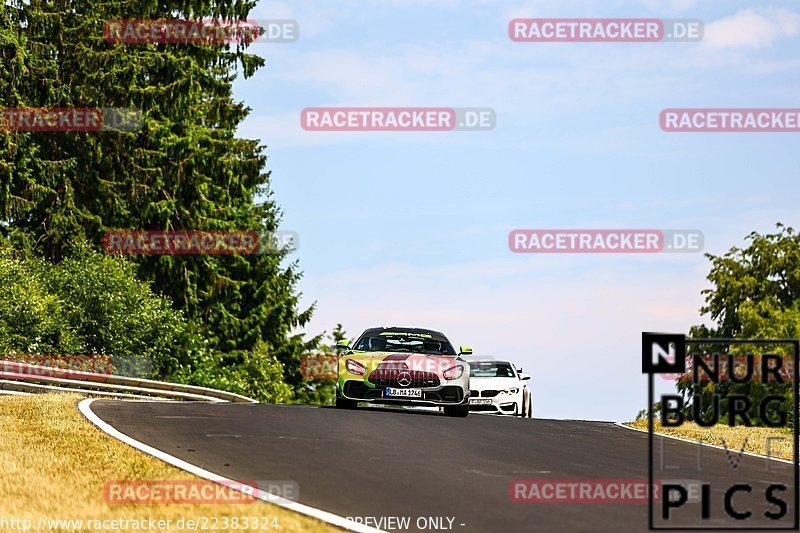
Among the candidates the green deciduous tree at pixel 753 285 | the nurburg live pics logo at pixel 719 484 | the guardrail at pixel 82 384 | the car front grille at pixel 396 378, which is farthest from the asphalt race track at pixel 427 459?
the green deciduous tree at pixel 753 285

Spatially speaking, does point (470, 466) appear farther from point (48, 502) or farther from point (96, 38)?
point (96, 38)

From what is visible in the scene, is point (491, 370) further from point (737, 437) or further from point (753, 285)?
point (753, 285)

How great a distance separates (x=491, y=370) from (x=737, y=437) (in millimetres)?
9898

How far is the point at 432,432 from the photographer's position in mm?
18438

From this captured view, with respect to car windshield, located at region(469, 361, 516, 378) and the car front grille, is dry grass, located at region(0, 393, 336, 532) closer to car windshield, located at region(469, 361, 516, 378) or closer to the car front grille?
the car front grille

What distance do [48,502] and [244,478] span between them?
7.30ft

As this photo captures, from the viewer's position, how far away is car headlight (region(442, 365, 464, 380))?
2175cm

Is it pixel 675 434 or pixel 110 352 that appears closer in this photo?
pixel 675 434

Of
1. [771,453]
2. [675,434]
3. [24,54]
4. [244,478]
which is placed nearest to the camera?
[244,478]

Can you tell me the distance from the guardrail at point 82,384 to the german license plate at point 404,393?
30.7 feet

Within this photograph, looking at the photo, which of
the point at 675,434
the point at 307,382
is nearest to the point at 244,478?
the point at 675,434

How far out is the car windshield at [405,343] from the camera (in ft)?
73.5

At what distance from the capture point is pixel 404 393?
21.5 metres

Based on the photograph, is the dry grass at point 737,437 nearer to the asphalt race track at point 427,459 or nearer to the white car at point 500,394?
the asphalt race track at point 427,459
